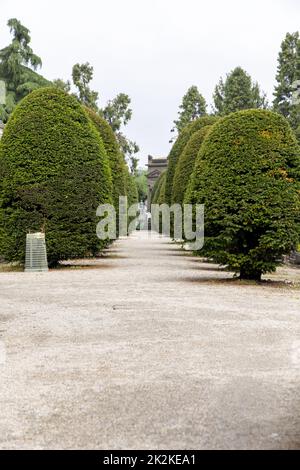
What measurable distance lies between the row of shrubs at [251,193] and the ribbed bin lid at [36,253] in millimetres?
5113

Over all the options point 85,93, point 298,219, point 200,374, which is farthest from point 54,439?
point 85,93

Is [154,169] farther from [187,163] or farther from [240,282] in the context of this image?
[240,282]

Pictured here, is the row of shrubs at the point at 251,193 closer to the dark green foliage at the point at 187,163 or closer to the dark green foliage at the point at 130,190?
the dark green foliage at the point at 187,163

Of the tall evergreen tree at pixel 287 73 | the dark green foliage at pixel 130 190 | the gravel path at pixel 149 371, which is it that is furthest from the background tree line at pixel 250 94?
the gravel path at pixel 149 371

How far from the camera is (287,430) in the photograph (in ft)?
14.0

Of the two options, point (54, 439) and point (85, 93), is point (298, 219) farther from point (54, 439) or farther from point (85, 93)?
point (85, 93)

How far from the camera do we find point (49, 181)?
18.8 meters

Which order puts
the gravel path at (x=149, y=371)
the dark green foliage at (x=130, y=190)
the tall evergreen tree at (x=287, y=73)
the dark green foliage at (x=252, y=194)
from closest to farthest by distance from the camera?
1. the gravel path at (x=149, y=371)
2. the dark green foliage at (x=252, y=194)
3. the dark green foliage at (x=130, y=190)
4. the tall evergreen tree at (x=287, y=73)

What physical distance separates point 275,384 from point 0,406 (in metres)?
2.26

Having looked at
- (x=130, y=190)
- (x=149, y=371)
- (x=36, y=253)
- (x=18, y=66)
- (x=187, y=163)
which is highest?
(x=18, y=66)

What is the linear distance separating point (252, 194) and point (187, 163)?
12.6 m

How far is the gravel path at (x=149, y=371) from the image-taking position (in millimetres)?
4238

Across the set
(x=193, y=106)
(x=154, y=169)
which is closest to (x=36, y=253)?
(x=193, y=106)

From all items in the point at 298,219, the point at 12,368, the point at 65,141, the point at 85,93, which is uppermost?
the point at 85,93
